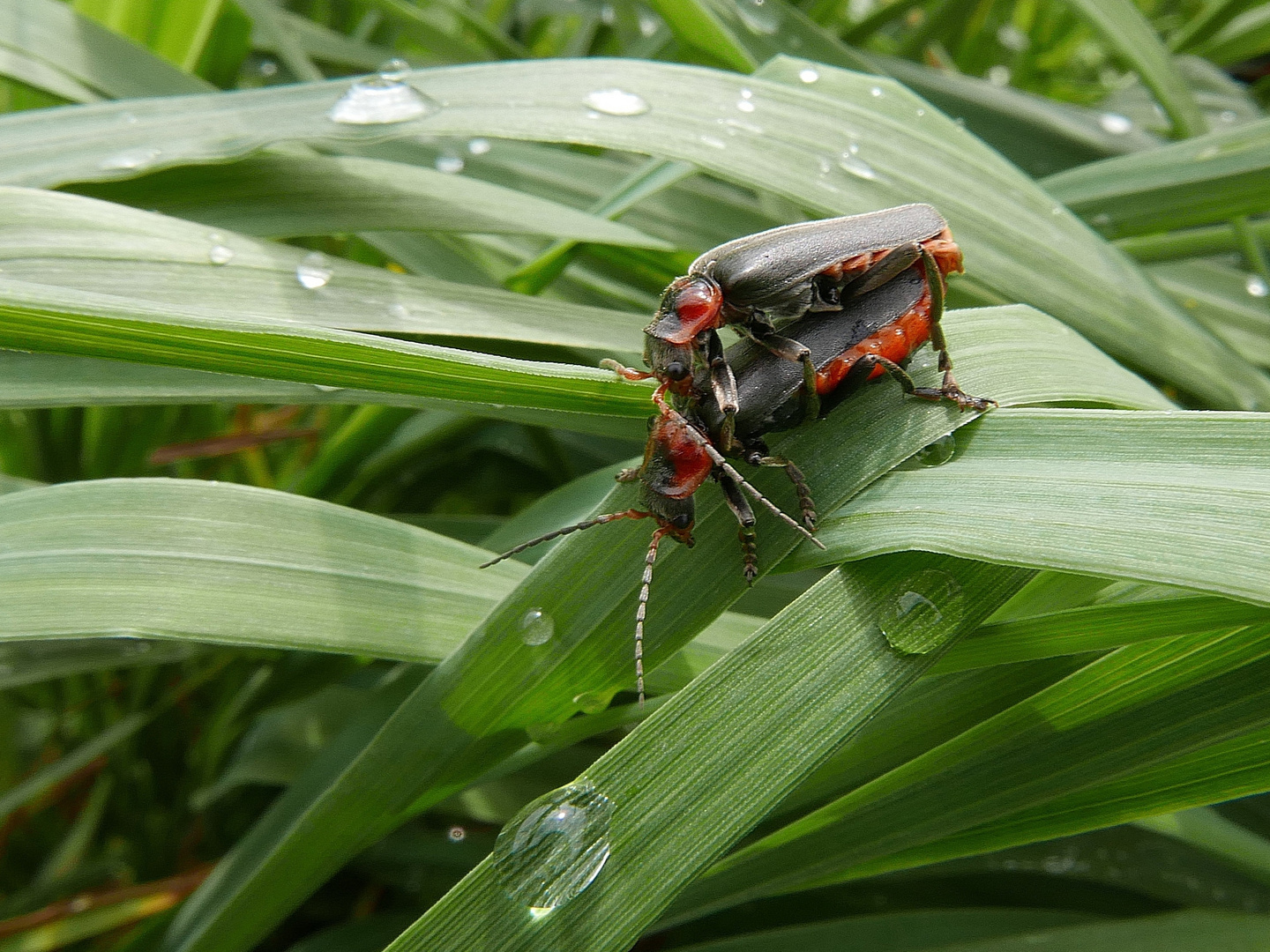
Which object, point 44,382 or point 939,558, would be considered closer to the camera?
point 939,558

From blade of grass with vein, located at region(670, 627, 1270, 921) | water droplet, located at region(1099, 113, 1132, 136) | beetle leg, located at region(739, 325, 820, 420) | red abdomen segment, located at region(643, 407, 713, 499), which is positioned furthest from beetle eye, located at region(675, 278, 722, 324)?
water droplet, located at region(1099, 113, 1132, 136)

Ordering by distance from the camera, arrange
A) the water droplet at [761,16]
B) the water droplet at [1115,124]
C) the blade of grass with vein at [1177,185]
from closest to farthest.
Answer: the blade of grass with vein at [1177,185], the water droplet at [761,16], the water droplet at [1115,124]

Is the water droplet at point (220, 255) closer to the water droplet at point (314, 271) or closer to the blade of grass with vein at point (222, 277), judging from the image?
the blade of grass with vein at point (222, 277)

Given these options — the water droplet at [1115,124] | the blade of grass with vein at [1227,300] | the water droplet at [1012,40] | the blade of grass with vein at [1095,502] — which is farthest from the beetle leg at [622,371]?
the water droplet at [1012,40]

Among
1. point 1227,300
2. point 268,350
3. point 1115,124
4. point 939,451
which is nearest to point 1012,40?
point 1115,124

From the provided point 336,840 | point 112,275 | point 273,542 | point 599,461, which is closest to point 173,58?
point 112,275

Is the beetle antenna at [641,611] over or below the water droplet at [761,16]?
below

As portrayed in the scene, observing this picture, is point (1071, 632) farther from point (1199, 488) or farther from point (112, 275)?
point (112, 275)
